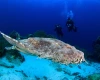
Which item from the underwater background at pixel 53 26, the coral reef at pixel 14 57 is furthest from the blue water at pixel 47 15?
the coral reef at pixel 14 57

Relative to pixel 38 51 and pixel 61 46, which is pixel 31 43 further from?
pixel 61 46

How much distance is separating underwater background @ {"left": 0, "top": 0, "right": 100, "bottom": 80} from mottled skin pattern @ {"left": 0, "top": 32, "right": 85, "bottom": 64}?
14.3ft

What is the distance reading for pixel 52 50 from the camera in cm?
382

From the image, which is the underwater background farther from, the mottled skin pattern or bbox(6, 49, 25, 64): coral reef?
the mottled skin pattern

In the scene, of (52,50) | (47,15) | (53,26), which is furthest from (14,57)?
(47,15)

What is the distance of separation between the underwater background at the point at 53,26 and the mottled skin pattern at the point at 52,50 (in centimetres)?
436

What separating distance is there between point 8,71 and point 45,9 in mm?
67653

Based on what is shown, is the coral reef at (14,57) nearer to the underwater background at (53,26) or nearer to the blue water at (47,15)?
the underwater background at (53,26)

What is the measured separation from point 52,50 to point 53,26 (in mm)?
46284

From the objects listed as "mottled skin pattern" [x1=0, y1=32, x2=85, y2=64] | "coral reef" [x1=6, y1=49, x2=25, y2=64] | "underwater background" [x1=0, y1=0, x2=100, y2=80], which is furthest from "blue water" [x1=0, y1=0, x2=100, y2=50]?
"mottled skin pattern" [x1=0, y1=32, x2=85, y2=64]

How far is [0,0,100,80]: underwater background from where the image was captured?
9391mm

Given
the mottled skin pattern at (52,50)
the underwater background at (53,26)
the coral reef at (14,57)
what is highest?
the underwater background at (53,26)

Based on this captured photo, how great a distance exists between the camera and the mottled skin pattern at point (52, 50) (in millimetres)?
3725

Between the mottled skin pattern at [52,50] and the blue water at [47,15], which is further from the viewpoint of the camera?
the blue water at [47,15]
